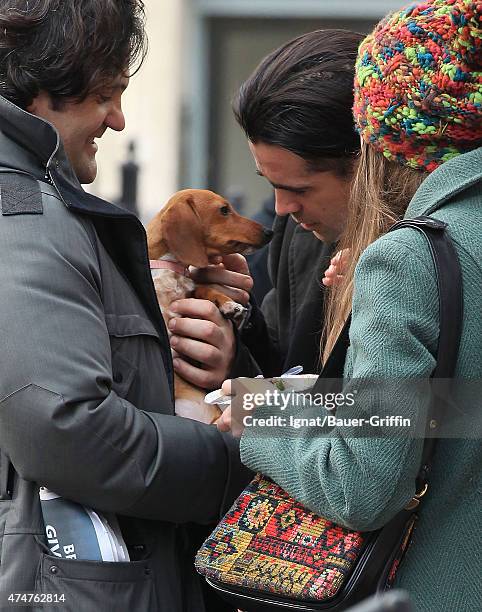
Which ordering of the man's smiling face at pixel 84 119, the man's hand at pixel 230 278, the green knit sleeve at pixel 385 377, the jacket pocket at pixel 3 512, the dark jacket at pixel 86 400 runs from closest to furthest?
the green knit sleeve at pixel 385 377, the dark jacket at pixel 86 400, the jacket pocket at pixel 3 512, the man's smiling face at pixel 84 119, the man's hand at pixel 230 278

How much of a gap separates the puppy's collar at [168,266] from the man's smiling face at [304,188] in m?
0.56

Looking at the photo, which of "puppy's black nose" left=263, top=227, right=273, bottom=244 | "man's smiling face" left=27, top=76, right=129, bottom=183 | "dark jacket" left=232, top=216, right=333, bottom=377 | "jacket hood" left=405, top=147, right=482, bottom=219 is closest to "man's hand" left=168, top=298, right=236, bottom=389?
"dark jacket" left=232, top=216, right=333, bottom=377

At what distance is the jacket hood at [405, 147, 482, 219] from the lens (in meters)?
1.76

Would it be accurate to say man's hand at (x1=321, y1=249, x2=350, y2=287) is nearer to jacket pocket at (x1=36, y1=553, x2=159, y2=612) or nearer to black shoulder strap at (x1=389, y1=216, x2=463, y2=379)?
black shoulder strap at (x1=389, y1=216, x2=463, y2=379)

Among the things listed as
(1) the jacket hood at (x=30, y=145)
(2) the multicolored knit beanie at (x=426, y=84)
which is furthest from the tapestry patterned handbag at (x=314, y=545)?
(1) the jacket hood at (x=30, y=145)

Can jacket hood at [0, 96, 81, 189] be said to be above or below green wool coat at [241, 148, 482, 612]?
above

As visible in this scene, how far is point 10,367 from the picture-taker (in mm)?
1854

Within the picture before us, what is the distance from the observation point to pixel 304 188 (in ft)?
8.82

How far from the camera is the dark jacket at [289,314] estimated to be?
290 cm

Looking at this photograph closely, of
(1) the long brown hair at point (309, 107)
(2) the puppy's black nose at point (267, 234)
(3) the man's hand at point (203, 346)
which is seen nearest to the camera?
(1) the long brown hair at point (309, 107)

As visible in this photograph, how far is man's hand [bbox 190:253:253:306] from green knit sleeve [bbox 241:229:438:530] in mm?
1440

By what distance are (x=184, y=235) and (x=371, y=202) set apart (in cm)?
130

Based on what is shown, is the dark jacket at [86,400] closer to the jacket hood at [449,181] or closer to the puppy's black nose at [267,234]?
the jacket hood at [449,181]

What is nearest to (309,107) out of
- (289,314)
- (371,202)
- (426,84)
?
(371,202)
